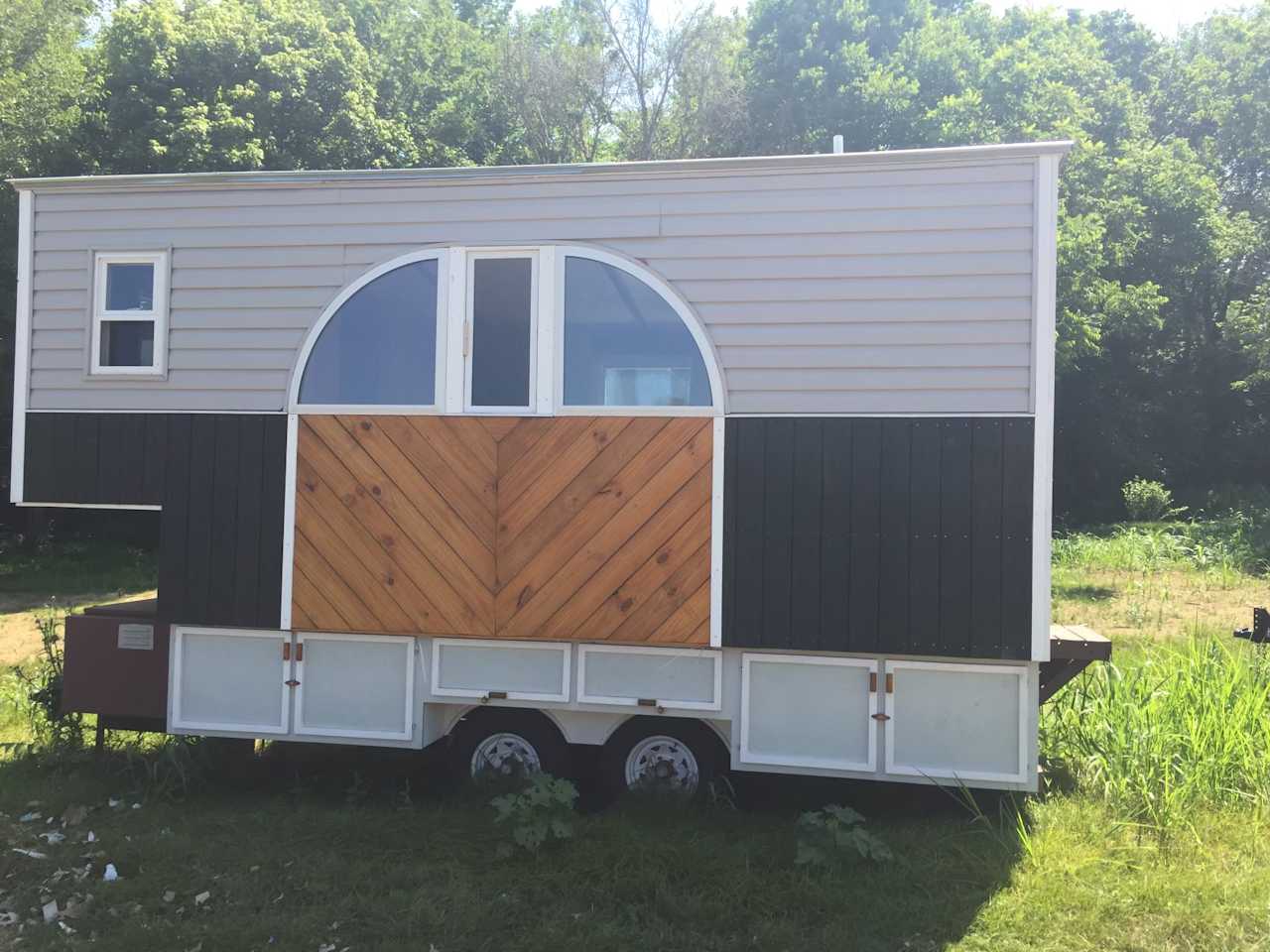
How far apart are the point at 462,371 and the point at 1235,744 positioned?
4.58m

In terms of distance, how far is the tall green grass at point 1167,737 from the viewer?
4.96m

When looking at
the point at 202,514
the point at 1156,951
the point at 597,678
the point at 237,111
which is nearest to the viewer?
the point at 1156,951

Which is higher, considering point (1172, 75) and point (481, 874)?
point (1172, 75)

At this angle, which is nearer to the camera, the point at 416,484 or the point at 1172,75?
the point at 416,484

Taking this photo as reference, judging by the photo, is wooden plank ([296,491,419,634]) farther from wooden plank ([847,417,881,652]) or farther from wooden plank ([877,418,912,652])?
wooden plank ([877,418,912,652])

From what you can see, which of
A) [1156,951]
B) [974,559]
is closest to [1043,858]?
[1156,951]

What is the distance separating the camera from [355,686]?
5.31 metres

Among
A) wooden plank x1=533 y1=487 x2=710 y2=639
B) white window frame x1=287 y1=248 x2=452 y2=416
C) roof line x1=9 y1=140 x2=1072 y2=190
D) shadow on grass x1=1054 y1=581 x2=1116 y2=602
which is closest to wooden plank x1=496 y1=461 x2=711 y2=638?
wooden plank x1=533 y1=487 x2=710 y2=639

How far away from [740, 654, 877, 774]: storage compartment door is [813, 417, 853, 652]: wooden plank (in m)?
0.16

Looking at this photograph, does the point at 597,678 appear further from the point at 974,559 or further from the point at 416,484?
the point at 974,559

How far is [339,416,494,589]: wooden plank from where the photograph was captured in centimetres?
516

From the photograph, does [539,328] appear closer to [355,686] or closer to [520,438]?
[520,438]

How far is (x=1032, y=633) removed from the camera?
4676 mm

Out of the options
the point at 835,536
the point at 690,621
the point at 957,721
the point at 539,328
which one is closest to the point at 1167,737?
the point at 957,721
